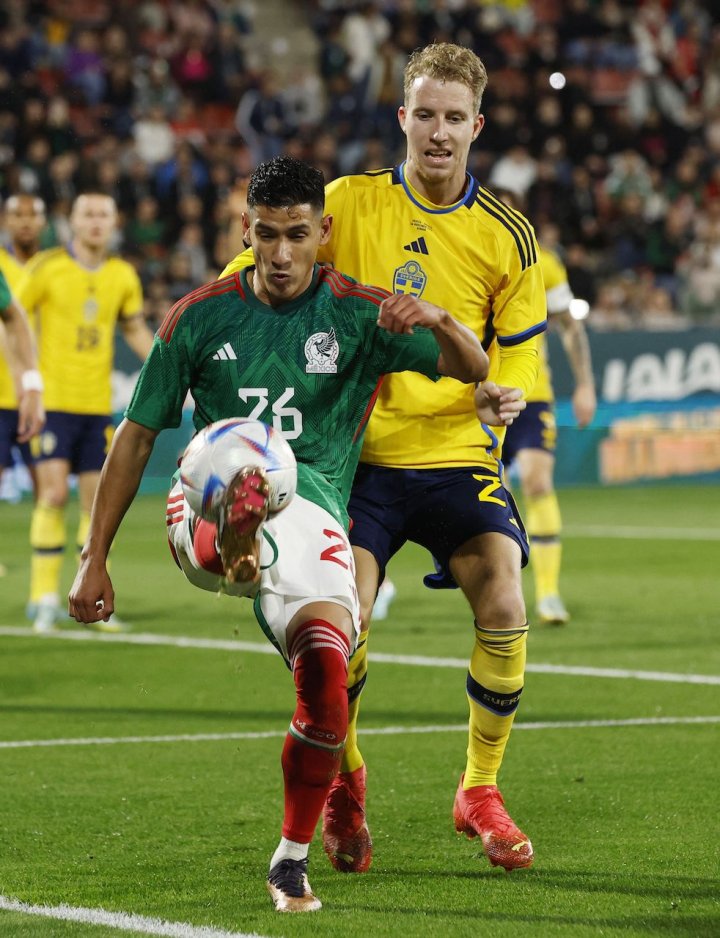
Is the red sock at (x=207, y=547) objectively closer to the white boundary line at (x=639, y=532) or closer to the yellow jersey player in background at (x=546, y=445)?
the yellow jersey player in background at (x=546, y=445)

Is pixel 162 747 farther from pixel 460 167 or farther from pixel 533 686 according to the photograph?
pixel 460 167

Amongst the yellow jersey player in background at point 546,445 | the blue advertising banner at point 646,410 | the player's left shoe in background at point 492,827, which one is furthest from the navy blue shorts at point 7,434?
the blue advertising banner at point 646,410

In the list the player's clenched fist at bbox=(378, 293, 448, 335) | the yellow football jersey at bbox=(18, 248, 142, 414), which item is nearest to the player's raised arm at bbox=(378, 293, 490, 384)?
the player's clenched fist at bbox=(378, 293, 448, 335)

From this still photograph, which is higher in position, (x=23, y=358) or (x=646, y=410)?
(x=23, y=358)

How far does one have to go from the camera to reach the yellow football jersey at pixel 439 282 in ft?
17.1

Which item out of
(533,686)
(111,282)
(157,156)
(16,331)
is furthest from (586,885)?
(157,156)

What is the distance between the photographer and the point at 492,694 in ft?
17.1

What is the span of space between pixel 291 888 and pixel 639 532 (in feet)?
36.2

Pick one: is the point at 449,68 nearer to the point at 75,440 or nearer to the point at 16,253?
the point at 75,440

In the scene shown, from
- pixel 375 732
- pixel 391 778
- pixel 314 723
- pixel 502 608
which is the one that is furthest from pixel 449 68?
pixel 375 732

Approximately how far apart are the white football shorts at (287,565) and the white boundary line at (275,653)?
3984 mm

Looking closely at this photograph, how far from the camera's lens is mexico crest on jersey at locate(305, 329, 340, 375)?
4.57m

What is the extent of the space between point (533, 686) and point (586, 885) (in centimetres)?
341

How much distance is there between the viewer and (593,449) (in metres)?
18.9
